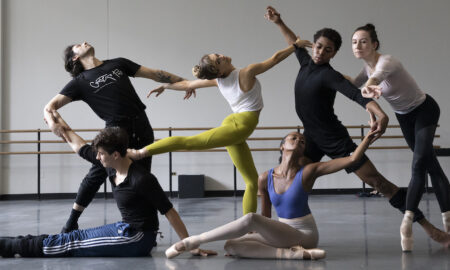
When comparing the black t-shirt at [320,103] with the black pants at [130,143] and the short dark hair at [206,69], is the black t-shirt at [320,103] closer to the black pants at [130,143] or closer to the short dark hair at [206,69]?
the short dark hair at [206,69]

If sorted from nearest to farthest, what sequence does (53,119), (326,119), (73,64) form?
(326,119)
(53,119)
(73,64)

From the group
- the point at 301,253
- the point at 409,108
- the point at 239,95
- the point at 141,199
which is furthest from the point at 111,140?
the point at 409,108

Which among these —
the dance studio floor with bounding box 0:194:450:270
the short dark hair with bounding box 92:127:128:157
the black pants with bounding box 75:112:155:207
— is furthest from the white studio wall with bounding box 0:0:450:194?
the short dark hair with bounding box 92:127:128:157

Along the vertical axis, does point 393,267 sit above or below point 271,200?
below

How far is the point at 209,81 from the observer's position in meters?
3.18

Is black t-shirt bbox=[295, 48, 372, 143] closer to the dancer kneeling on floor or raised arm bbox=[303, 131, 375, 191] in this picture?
raised arm bbox=[303, 131, 375, 191]

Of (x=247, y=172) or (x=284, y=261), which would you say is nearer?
(x=284, y=261)

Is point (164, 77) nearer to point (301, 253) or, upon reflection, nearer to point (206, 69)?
point (206, 69)

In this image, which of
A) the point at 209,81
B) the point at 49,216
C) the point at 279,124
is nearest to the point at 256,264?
the point at 209,81

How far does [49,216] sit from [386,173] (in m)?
4.67

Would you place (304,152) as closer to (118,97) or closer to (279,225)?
(279,225)

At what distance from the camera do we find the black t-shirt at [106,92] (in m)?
2.99

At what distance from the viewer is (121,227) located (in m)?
2.55

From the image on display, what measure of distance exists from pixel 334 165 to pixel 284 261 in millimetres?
566
